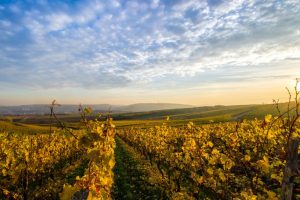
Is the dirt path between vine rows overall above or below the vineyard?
below

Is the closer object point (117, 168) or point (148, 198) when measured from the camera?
point (148, 198)

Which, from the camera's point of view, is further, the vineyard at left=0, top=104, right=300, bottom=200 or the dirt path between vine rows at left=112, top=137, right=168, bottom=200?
the dirt path between vine rows at left=112, top=137, right=168, bottom=200

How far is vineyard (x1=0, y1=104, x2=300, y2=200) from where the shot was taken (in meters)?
5.70

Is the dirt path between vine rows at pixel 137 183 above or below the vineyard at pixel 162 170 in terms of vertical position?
below

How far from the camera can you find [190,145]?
13.7 meters

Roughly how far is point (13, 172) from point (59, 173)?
915cm

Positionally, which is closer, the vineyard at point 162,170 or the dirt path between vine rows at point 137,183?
the vineyard at point 162,170

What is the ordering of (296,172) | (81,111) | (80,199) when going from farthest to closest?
1. (81,111)
2. (80,199)
3. (296,172)

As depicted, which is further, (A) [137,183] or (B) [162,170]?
(B) [162,170]

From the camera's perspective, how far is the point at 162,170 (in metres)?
17.1

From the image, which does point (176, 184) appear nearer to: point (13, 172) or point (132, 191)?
point (132, 191)

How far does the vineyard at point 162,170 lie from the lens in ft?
18.7

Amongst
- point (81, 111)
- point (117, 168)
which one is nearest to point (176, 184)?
point (117, 168)

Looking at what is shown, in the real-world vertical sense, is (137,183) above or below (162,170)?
below
